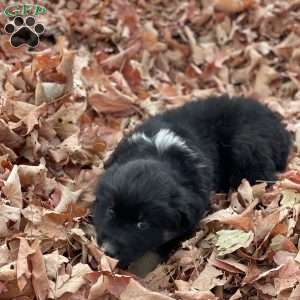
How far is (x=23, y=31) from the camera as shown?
222 inches

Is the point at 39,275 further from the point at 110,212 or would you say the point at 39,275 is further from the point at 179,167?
the point at 179,167

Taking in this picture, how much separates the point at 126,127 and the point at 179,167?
1358 mm

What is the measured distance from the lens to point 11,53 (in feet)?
18.6

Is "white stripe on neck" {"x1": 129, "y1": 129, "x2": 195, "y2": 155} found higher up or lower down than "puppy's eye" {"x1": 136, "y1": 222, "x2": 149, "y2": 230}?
higher up

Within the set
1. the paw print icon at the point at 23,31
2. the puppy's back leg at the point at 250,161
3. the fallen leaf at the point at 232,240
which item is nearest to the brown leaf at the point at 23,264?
the fallen leaf at the point at 232,240

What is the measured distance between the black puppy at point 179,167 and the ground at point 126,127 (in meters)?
0.16

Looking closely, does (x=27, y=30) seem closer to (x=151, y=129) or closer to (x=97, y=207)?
(x=151, y=129)

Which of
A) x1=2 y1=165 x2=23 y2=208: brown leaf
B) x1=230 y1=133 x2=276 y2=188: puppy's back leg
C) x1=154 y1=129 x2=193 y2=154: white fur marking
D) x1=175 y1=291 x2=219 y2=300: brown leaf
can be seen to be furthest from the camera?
x1=230 y1=133 x2=276 y2=188: puppy's back leg

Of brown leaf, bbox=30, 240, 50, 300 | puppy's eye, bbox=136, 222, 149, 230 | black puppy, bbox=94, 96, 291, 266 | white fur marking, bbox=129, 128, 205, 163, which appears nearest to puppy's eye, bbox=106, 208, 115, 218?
black puppy, bbox=94, 96, 291, 266

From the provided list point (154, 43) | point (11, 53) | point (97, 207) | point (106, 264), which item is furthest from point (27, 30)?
point (106, 264)

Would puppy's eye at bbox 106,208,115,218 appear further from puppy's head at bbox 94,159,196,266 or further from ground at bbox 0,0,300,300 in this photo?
ground at bbox 0,0,300,300

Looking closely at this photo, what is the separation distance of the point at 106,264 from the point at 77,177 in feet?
3.82

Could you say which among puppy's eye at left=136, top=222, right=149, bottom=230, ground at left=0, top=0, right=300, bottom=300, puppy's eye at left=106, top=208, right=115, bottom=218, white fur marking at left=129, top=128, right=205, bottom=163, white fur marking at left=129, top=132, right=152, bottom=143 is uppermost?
white fur marking at left=129, top=128, right=205, bottom=163

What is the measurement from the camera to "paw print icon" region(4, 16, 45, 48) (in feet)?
18.0
